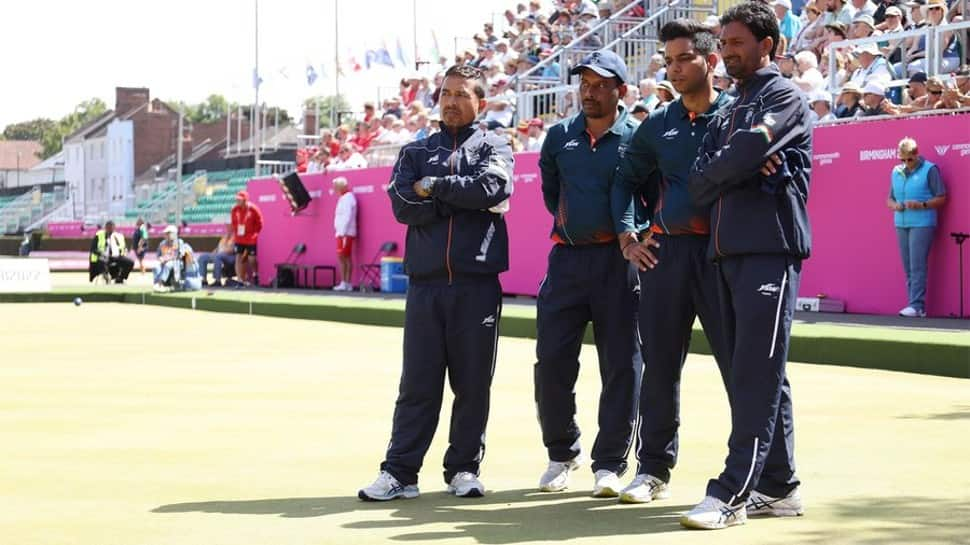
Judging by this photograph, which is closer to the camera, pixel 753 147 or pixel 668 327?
pixel 753 147

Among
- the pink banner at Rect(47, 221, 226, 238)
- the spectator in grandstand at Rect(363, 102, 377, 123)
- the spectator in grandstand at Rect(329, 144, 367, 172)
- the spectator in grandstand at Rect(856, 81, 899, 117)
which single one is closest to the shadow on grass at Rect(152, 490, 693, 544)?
the spectator in grandstand at Rect(856, 81, 899, 117)

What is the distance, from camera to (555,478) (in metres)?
6.98

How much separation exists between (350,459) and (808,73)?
1109cm

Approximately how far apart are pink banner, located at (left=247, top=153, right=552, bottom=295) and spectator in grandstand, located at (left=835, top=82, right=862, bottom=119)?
5.26m

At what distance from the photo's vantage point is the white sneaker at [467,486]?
22.5 feet

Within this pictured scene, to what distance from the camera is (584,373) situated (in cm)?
1311

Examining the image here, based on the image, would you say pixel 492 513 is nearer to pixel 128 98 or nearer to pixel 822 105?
pixel 822 105

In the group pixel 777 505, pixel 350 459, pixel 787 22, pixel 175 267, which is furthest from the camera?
pixel 175 267

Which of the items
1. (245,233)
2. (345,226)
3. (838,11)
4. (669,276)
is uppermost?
(838,11)

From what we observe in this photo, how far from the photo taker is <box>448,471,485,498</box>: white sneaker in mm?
6848

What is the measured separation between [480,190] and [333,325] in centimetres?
1409

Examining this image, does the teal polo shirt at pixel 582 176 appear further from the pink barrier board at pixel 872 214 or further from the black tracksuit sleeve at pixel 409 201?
the pink barrier board at pixel 872 214

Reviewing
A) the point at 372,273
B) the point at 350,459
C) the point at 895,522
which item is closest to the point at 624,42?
the point at 372,273

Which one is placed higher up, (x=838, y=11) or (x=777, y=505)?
(x=838, y=11)
